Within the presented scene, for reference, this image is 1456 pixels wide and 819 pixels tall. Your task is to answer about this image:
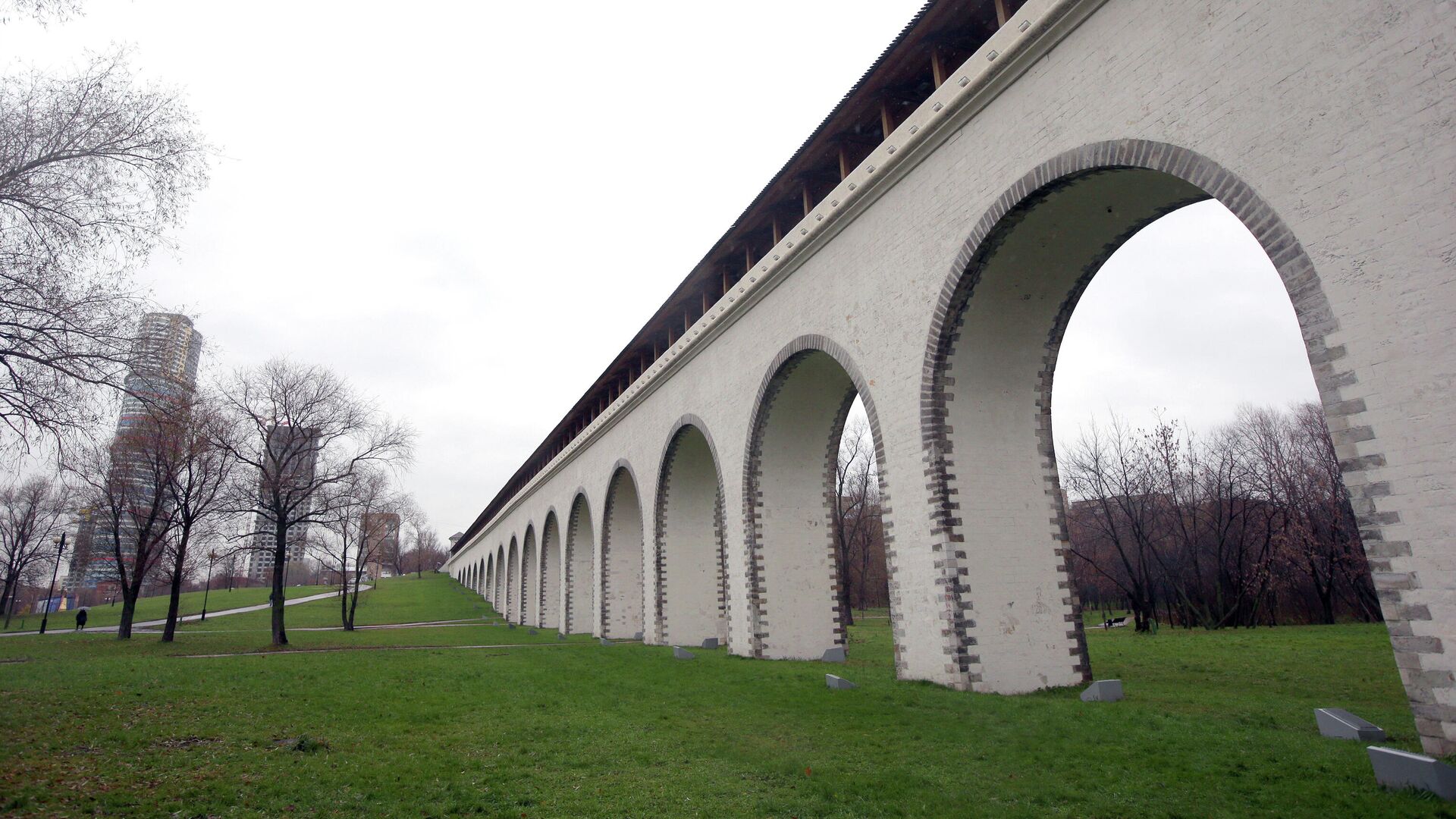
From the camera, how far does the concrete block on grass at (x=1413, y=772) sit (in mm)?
4242

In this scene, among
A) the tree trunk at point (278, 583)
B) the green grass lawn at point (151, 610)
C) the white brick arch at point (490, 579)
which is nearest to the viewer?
the tree trunk at point (278, 583)

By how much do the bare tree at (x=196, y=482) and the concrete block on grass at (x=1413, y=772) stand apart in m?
22.6

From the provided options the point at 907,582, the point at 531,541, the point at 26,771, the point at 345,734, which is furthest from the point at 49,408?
the point at 531,541

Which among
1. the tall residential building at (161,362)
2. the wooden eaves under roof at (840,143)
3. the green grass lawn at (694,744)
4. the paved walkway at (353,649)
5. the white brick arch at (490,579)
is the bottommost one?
the green grass lawn at (694,744)

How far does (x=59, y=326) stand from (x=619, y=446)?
1574 cm

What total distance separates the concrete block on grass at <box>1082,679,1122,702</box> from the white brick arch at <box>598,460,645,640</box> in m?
16.5

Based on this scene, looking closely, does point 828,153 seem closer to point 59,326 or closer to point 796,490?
point 796,490

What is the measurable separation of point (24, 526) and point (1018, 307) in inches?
2027

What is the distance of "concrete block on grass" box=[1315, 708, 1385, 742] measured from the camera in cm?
576

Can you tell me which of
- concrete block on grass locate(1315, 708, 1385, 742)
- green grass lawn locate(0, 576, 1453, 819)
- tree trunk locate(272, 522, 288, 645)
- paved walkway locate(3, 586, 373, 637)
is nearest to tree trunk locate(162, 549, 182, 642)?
paved walkway locate(3, 586, 373, 637)

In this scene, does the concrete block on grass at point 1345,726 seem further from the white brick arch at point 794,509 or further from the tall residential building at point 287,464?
the tall residential building at point 287,464

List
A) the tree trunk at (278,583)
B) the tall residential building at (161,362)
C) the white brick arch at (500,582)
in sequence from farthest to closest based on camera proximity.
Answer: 1. the white brick arch at (500,582)
2. the tree trunk at (278,583)
3. the tall residential building at (161,362)

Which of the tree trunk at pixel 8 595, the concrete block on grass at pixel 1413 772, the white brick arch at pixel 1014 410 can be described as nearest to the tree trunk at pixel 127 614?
the tree trunk at pixel 8 595

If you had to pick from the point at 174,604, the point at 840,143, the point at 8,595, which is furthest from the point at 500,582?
the point at 840,143
